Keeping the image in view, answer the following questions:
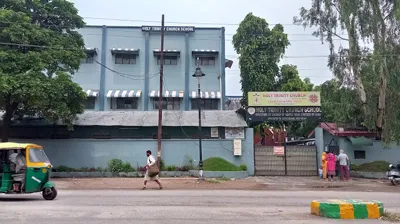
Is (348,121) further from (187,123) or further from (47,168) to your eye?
(47,168)

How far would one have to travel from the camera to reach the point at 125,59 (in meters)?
40.3

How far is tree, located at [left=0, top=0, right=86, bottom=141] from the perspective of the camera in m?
21.2

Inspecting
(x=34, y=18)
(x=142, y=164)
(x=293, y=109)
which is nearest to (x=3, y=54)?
(x=34, y=18)

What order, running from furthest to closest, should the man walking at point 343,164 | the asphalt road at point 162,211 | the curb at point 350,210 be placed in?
the man walking at point 343,164, the curb at point 350,210, the asphalt road at point 162,211

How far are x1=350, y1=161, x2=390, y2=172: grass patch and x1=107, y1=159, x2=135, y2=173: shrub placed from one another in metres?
14.0

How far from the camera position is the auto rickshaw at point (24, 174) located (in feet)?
41.3

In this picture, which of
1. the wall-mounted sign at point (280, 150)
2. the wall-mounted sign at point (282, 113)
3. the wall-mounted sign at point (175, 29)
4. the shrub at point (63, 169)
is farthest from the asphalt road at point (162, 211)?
the wall-mounted sign at point (175, 29)

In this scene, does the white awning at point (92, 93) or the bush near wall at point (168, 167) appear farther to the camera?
the white awning at point (92, 93)

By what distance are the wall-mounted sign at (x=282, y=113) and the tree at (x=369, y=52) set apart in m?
3.16

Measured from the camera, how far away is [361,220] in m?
9.27

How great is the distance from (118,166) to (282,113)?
10.8m

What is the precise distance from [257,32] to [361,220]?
31250 millimetres

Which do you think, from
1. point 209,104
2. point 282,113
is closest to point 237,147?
point 282,113

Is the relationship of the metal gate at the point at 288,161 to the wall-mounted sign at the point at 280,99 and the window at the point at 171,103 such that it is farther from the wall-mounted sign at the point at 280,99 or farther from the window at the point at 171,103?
the window at the point at 171,103
